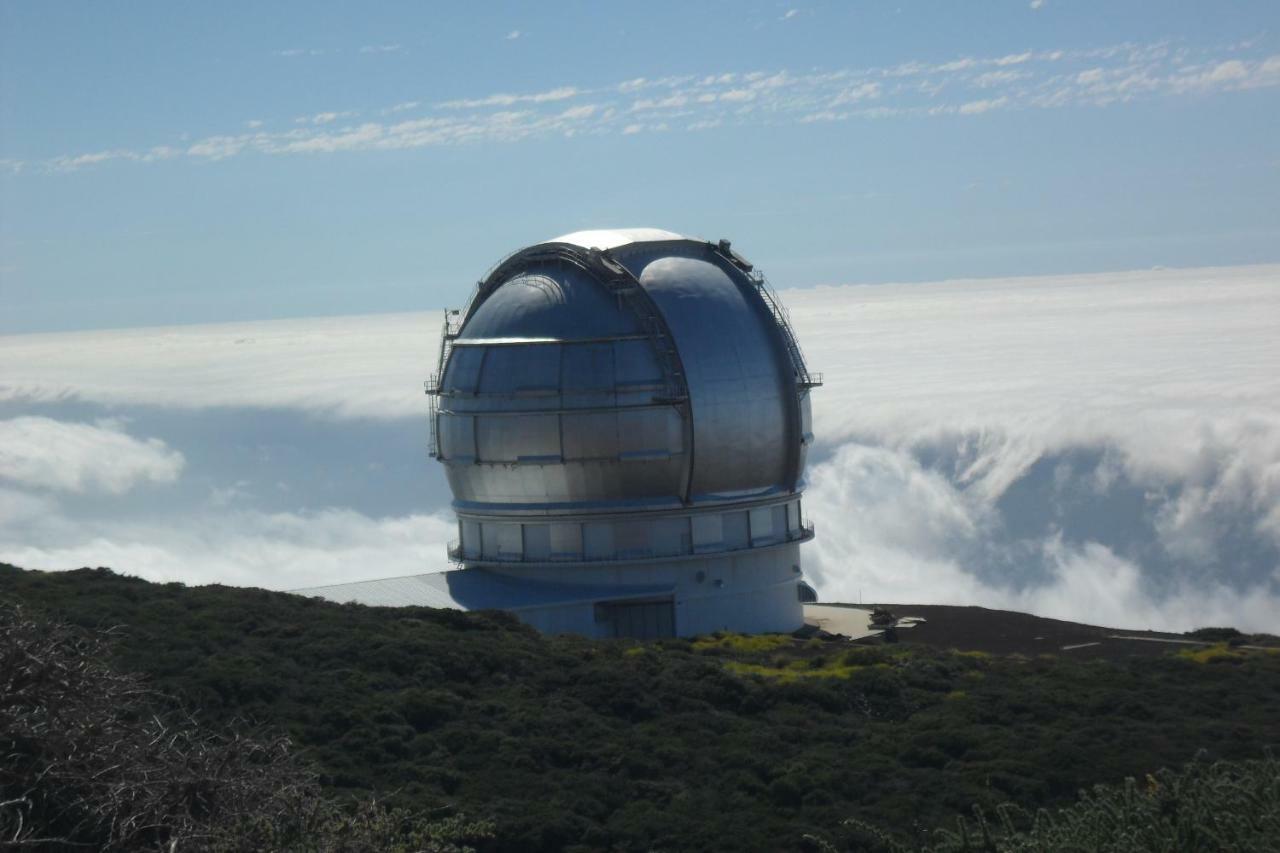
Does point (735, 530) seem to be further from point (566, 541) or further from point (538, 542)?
point (538, 542)

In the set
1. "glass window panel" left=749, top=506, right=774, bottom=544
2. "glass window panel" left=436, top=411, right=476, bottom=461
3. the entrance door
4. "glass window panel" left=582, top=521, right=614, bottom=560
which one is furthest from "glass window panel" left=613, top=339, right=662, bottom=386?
the entrance door

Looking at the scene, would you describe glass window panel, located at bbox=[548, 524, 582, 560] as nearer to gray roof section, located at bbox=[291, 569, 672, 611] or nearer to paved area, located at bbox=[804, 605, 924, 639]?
gray roof section, located at bbox=[291, 569, 672, 611]

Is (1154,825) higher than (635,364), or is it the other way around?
(635,364)

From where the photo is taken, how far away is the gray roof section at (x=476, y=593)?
3838cm

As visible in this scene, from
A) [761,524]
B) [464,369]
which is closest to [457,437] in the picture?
[464,369]

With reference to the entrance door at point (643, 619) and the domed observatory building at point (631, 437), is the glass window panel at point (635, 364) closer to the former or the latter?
the domed observatory building at point (631, 437)

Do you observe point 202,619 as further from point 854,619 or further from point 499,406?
point 854,619

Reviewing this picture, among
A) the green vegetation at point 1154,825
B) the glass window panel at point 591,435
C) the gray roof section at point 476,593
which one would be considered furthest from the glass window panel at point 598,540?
the green vegetation at point 1154,825

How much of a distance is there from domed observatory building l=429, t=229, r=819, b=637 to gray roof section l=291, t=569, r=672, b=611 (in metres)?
0.08

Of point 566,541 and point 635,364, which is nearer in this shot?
point 635,364

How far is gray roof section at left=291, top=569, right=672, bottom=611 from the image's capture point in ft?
126

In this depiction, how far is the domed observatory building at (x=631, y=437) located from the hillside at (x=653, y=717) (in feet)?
20.4

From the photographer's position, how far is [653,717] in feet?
86.3

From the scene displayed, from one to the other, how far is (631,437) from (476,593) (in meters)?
5.25
